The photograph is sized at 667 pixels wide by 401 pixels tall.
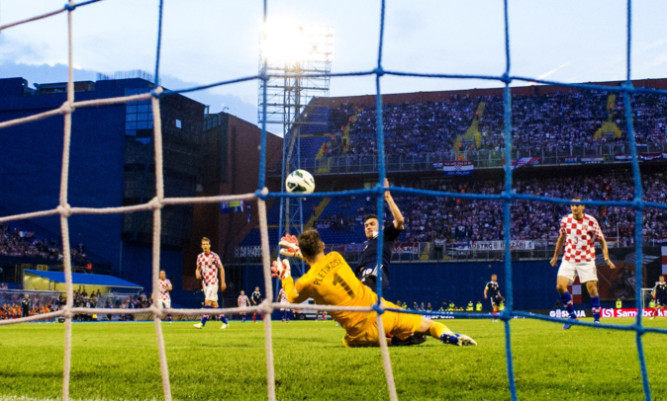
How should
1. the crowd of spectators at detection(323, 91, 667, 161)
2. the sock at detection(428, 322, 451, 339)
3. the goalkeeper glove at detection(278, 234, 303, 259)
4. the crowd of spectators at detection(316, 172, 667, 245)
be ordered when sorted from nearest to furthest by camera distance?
the goalkeeper glove at detection(278, 234, 303, 259) < the sock at detection(428, 322, 451, 339) < the crowd of spectators at detection(316, 172, 667, 245) < the crowd of spectators at detection(323, 91, 667, 161)

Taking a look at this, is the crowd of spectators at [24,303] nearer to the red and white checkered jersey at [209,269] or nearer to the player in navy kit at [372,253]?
the red and white checkered jersey at [209,269]

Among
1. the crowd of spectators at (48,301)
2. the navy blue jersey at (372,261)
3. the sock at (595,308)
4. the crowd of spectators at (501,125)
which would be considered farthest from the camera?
the crowd of spectators at (501,125)

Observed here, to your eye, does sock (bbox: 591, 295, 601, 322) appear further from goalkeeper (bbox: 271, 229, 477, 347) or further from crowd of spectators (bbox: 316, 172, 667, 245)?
crowd of spectators (bbox: 316, 172, 667, 245)

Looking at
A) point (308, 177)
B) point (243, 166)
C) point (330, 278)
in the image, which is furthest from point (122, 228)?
point (330, 278)

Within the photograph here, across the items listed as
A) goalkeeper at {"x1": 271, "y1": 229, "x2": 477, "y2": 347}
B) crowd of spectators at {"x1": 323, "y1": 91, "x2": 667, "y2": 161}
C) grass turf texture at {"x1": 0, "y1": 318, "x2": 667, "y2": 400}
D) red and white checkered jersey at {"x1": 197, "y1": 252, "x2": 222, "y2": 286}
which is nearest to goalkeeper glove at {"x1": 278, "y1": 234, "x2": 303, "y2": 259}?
goalkeeper at {"x1": 271, "y1": 229, "x2": 477, "y2": 347}

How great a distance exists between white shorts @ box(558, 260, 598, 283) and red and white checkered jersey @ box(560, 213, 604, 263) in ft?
0.19

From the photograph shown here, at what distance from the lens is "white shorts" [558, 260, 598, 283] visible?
10.5 m

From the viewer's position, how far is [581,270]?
10531 millimetres

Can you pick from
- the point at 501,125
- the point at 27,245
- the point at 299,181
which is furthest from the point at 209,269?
the point at 501,125

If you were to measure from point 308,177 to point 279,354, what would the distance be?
2423 millimetres

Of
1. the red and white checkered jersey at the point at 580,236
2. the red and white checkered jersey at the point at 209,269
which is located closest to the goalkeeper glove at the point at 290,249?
the red and white checkered jersey at the point at 580,236

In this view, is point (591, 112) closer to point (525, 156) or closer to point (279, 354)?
point (525, 156)

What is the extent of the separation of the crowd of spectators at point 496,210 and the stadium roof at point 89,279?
10.1 meters

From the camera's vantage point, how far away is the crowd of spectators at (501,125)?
36.7 metres
